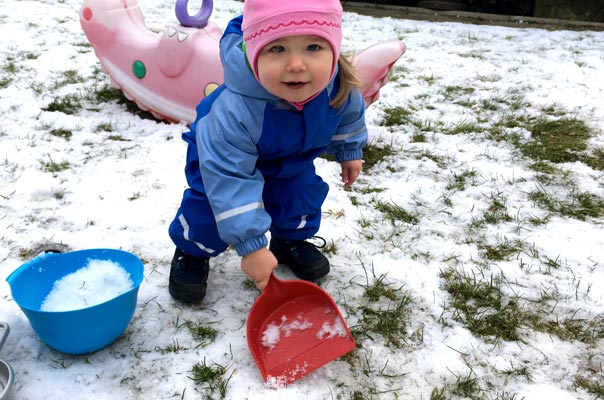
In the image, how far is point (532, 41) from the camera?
5016 millimetres

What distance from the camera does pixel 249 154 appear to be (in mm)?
1374

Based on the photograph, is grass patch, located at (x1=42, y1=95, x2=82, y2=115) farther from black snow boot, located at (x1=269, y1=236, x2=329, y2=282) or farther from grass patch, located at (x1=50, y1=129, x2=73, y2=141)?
black snow boot, located at (x1=269, y1=236, x2=329, y2=282)

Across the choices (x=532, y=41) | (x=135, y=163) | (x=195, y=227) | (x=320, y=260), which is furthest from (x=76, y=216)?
(x=532, y=41)

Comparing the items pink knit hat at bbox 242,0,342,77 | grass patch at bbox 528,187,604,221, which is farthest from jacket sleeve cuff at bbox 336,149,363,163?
grass patch at bbox 528,187,604,221

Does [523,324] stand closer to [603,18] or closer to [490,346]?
[490,346]

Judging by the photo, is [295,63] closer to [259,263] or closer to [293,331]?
[259,263]

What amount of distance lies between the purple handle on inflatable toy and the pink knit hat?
153cm

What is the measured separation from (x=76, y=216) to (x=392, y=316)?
1.27m

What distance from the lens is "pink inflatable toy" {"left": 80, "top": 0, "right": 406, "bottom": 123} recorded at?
8.55 feet

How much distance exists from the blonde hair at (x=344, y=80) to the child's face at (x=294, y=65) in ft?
0.60

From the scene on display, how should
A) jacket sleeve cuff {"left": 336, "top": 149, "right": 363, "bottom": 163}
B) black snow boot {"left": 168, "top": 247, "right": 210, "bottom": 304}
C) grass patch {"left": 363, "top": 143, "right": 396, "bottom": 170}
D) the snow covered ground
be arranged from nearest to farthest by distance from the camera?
the snow covered ground < black snow boot {"left": 168, "top": 247, "right": 210, "bottom": 304} < jacket sleeve cuff {"left": 336, "top": 149, "right": 363, "bottom": 163} < grass patch {"left": 363, "top": 143, "right": 396, "bottom": 170}

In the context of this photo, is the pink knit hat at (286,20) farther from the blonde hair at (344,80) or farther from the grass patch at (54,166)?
the grass patch at (54,166)

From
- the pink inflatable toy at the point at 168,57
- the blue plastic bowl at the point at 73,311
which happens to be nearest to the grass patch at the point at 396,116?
the pink inflatable toy at the point at 168,57

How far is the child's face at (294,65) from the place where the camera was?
122 centimetres
